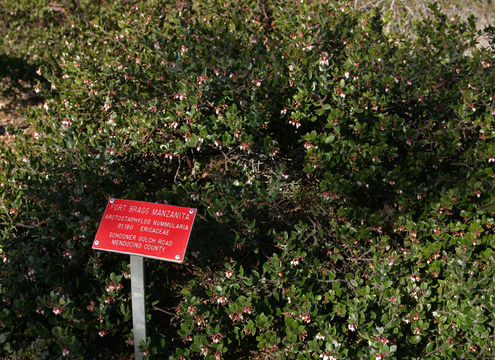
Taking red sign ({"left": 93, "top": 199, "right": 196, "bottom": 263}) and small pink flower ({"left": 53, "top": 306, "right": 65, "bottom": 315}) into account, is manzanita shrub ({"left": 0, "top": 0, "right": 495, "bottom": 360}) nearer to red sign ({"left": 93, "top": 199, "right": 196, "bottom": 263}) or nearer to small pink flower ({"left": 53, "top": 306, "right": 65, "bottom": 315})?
small pink flower ({"left": 53, "top": 306, "right": 65, "bottom": 315})

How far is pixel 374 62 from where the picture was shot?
358cm

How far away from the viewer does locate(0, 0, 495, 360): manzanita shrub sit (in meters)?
2.82

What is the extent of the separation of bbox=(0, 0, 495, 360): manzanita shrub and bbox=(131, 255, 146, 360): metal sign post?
0.40ft

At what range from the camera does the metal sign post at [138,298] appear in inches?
98.7

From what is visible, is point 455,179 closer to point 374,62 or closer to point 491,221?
point 491,221

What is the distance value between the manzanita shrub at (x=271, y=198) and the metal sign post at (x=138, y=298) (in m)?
0.12

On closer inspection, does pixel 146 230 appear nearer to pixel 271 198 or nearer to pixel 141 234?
pixel 141 234

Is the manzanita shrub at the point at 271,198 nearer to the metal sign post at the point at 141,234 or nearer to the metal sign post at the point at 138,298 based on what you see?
the metal sign post at the point at 138,298

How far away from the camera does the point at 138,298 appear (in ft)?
8.41

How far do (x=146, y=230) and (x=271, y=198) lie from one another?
33.9 inches

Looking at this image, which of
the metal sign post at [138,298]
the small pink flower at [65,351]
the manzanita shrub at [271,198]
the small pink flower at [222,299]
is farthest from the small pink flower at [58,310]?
the small pink flower at [222,299]

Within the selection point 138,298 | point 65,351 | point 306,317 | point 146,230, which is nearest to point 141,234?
point 146,230

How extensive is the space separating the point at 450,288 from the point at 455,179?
79cm

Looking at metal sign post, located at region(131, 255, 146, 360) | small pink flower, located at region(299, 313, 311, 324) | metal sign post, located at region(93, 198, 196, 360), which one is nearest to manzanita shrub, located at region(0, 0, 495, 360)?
small pink flower, located at region(299, 313, 311, 324)
